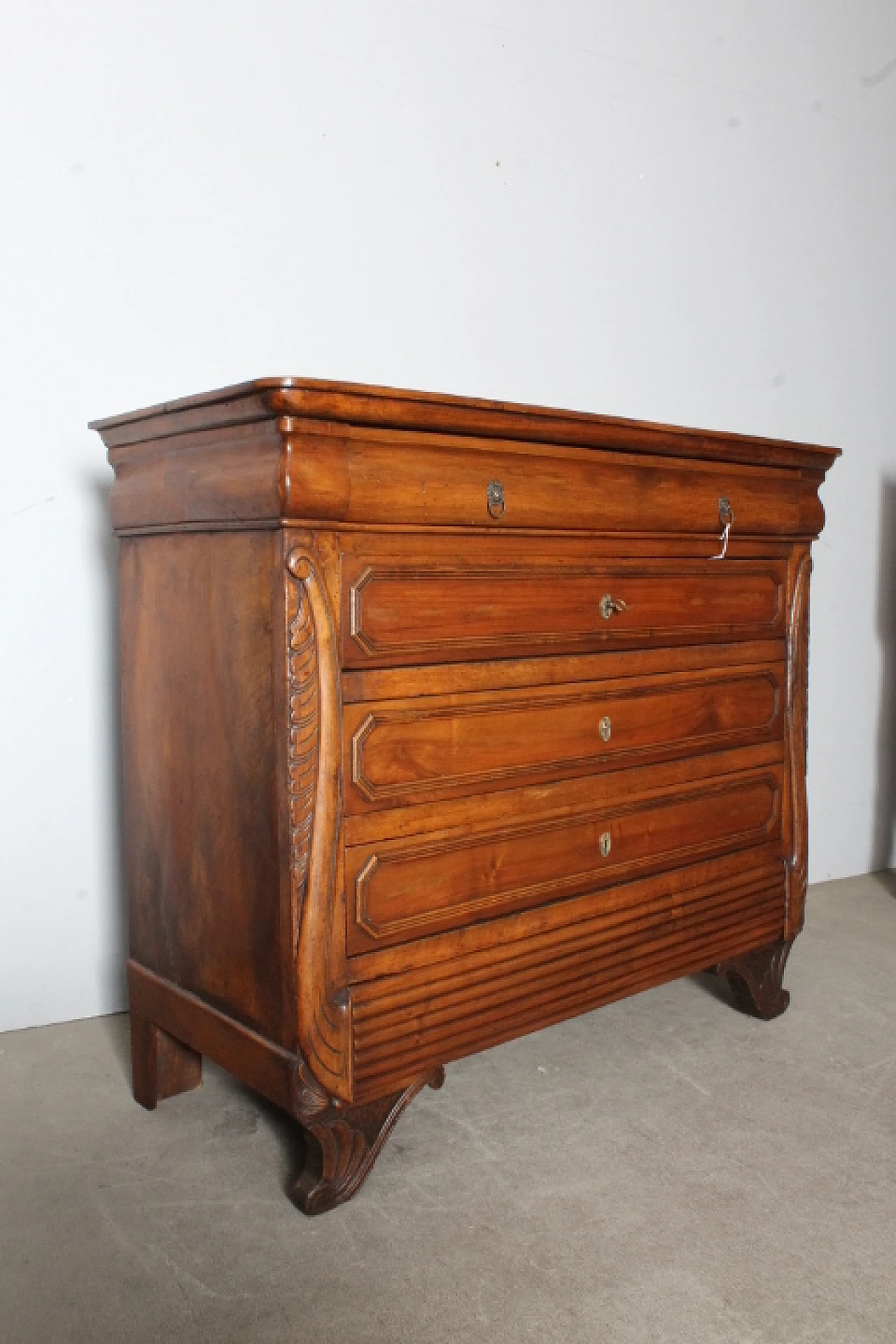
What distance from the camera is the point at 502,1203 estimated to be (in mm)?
1772

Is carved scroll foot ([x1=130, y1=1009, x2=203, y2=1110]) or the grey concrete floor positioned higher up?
carved scroll foot ([x1=130, y1=1009, x2=203, y2=1110])

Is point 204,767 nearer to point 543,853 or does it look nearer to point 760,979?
point 543,853

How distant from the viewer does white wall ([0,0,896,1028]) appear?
233 centimetres

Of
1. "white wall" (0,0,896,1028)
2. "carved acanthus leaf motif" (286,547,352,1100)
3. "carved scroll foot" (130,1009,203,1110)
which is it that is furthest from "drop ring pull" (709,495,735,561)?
"carved scroll foot" (130,1009,203,1110)

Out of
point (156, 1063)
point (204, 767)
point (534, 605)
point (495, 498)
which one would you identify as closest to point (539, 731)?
point (534, 605)

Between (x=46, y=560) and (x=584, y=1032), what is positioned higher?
(x=46, y=560)

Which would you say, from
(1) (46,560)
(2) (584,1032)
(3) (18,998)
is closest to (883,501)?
(2) (584,1032)

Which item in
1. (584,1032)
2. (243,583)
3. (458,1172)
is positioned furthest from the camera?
(584,1032)

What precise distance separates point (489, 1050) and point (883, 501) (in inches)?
90.8

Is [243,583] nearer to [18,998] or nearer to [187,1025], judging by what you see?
[187,1025]

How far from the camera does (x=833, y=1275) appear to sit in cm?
161

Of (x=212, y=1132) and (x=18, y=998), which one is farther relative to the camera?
(x=18, y=998)

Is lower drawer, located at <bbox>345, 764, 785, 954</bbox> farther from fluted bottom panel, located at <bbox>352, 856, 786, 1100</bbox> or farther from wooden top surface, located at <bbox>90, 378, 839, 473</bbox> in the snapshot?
wooden top surface, located at <bbox>90, 378, 839, 473</bbox>

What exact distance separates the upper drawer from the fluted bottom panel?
46 cm
